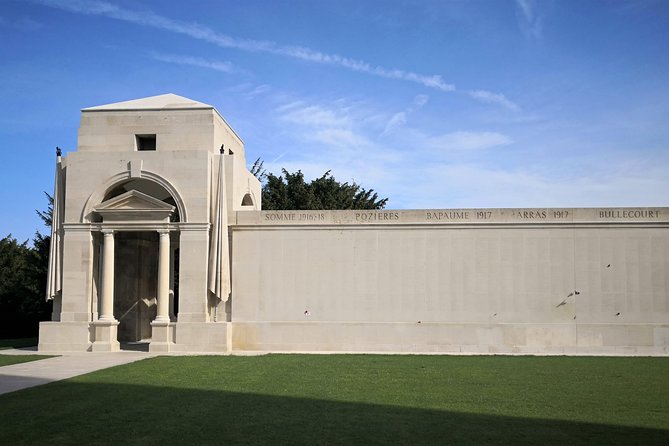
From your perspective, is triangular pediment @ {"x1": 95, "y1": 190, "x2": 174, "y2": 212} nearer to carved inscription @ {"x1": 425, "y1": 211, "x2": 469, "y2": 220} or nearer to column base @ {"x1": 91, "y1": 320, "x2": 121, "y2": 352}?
column base @ {"x1": 91, "y1": 320, "x2": 121, "y2": 352}

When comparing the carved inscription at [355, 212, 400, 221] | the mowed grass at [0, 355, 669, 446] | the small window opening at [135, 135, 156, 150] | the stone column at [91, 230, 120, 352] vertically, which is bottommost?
the mowed grass at [0, 355, 669, 446]

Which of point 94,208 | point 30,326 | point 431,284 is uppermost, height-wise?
point 94,208

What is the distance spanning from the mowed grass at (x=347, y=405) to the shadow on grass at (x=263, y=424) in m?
0.02

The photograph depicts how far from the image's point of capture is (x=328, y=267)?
3425cm

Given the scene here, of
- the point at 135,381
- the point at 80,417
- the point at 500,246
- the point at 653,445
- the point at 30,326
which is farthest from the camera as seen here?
the point at 30,326

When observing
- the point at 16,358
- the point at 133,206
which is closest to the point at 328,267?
the point at 133,206

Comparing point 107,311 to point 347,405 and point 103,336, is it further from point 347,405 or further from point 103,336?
point 347,405

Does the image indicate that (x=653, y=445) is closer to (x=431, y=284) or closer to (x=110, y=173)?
(x=431, y=284)

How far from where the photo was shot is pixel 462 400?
55.7 feet

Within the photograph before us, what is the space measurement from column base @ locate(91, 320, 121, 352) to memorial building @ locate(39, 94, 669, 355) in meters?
0.06

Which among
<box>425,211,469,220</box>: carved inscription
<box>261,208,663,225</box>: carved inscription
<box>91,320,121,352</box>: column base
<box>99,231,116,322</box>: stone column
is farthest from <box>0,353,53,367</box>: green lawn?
<box>425,211,469,220</box>: carved inscription

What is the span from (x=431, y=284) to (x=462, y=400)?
1674 centimetres

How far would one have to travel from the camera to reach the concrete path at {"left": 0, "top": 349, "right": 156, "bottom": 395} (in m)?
21.4

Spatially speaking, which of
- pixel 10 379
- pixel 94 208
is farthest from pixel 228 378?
pixel 94 208
